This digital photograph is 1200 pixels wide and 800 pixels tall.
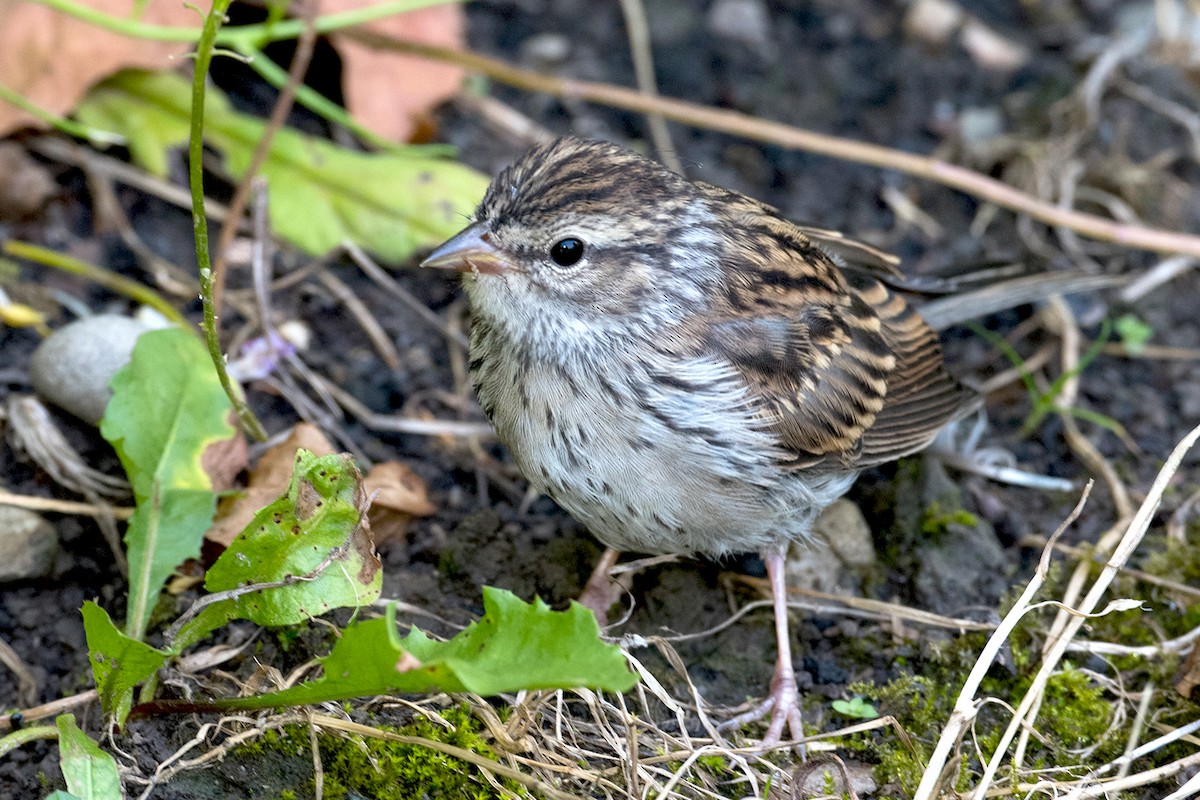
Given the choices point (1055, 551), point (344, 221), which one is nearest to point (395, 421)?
point (344, 221)

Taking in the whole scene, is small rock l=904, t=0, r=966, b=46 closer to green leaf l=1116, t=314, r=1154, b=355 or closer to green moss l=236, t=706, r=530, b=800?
green leaf l=1116, t=314, r=1154, b=355

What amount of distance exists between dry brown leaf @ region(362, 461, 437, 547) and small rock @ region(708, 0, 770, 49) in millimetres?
3030

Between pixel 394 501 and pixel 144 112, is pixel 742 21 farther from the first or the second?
pixel 394 501

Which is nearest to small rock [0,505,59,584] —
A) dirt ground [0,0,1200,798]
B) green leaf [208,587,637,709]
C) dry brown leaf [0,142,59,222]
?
dirt ground [0,0,1200,798]

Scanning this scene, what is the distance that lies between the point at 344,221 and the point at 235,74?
0.97 meters

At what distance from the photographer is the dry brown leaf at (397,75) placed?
519 centimetres

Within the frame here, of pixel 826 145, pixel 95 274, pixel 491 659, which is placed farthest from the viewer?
pixel 826 145

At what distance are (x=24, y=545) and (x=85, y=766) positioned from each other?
99 centimetres

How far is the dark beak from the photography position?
3.36 meters

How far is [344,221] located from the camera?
193 inches

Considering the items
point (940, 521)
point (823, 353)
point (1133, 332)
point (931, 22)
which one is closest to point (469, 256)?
point (823, 353)

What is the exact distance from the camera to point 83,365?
3877mm

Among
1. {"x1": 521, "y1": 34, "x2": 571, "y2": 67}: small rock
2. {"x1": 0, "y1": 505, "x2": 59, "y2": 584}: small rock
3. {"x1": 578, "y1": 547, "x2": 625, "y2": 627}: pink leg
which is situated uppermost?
{"x1": 521, "y1": 34, "x2": 571, "y2": 67}: small rock

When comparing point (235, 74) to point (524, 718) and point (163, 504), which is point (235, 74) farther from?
point (524, 718)
